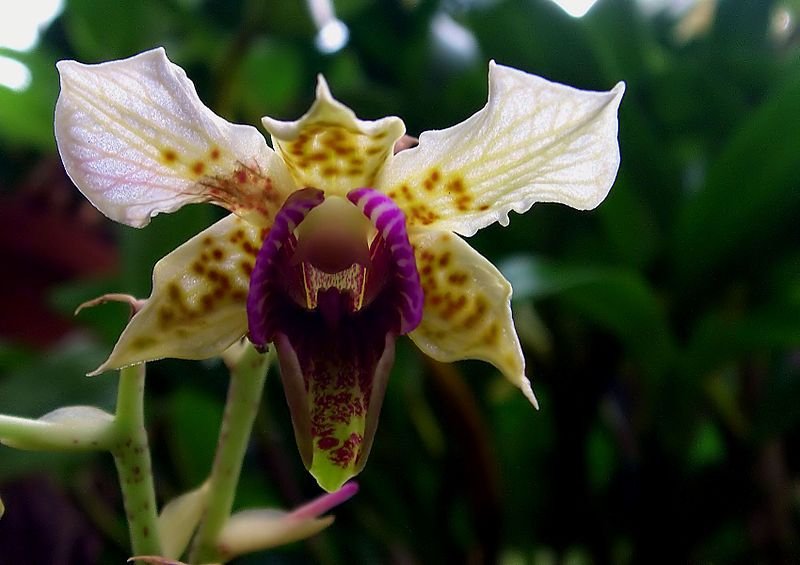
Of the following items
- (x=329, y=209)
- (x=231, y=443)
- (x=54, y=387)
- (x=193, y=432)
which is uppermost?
(x=329, y=209)

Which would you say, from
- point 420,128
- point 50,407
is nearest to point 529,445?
point 420,128

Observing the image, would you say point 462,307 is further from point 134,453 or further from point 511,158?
point 134,453

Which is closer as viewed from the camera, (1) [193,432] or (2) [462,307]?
(2) [462,307]

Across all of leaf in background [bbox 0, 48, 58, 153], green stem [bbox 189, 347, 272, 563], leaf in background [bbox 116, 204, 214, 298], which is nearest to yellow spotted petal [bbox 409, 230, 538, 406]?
green stem [bbox 189, 347, 272, 563]

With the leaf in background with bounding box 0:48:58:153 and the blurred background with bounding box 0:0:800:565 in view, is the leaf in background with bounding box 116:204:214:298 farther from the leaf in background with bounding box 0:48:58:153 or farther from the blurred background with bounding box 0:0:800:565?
the leaf in background with bounding box 0:48:58:153

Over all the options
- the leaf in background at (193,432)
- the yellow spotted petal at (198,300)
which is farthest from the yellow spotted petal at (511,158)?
the leaf in background at (193,432)

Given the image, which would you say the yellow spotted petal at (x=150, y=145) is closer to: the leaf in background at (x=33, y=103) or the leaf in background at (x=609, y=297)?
the leaf in background at (x=609, y=297)

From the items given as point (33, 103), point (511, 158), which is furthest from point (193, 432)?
point (511, 158)
